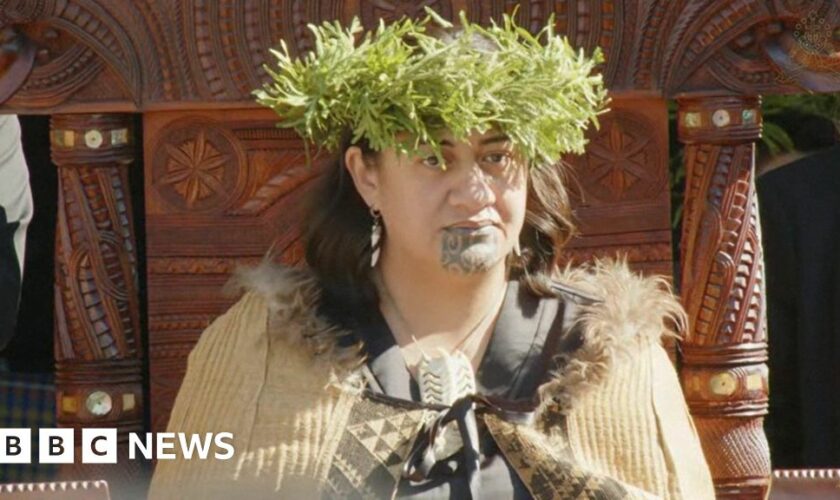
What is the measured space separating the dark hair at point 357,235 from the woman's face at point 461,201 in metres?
0.11

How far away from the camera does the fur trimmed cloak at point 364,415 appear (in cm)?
389

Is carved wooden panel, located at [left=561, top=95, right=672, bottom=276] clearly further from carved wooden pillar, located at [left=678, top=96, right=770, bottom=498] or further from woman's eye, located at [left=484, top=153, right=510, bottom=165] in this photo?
woman's eye, located at [left=484, top=153, right=510, bottom=165]

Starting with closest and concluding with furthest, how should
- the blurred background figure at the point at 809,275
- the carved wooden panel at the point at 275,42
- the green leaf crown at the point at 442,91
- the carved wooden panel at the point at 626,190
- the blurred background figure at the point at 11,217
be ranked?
the green leaf crown at the point at 442,91 → the carved wooden panel at the point at 275,42 → the carved wooden panel at the point at 626,190 → the blurred background figure at the point at 11,217 → the blurred background figure at the point at 809,275

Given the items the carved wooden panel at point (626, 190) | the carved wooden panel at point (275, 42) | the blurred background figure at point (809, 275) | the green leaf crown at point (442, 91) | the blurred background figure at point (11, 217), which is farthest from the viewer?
the blurred background figure at point (809, 275)

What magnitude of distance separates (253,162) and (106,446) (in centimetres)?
64

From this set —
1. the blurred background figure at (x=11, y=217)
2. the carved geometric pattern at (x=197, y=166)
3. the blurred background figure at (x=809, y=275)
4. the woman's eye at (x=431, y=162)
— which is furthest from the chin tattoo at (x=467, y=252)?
the blurred background figure at (x=809, y=275)

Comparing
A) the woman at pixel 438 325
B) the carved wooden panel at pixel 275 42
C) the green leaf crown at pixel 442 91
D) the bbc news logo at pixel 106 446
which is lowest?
the bbc news logo at pixel 106 446

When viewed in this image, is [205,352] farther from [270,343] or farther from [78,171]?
[78,171]

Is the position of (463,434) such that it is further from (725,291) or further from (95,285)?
(95,285)

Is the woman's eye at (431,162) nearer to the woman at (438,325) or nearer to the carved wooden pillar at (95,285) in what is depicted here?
the woman at (438,325)

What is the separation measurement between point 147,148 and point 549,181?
3.02ft

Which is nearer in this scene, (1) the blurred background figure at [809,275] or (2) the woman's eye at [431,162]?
(2) the woman's eye at [431,162]

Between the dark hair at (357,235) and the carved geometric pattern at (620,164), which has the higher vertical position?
the carved geometric pattern at (620,164)

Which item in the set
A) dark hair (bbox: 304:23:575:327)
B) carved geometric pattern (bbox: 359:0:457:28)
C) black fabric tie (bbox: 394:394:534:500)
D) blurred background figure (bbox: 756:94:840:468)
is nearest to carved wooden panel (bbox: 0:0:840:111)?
carved geometric pattern (bbox: 359:0:457:28)
